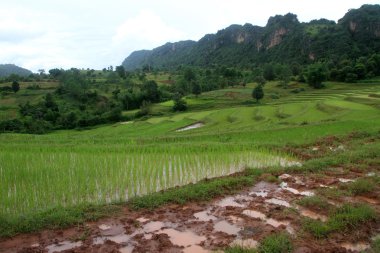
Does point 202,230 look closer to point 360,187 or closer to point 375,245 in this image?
point 375,245

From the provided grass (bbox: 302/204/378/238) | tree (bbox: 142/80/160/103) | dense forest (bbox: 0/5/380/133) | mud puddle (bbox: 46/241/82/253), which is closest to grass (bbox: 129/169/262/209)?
mud puddle (bbox: 46/241/82/253)

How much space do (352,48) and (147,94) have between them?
5766cm

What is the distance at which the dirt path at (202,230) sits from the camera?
20.5 ft

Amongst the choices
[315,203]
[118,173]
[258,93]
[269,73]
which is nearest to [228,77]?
[269,73]

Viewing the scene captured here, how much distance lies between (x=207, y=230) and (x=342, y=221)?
2.74 meters

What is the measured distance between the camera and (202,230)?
692cm

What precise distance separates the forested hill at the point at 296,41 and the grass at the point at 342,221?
74.4m

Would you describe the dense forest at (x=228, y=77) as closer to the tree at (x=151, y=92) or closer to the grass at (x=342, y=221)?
the tree at (x=151, y=92)

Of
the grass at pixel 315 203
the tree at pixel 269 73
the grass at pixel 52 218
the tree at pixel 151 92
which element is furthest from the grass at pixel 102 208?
the tree at pixel 269 73

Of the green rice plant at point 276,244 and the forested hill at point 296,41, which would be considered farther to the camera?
the forested hill at point 296,41

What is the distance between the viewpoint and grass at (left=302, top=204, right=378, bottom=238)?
6.60 metres

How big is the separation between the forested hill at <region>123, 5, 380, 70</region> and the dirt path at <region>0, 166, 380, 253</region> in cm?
7438

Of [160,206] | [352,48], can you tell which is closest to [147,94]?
[160,206]

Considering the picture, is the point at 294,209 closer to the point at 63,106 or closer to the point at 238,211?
the point at 238,211
